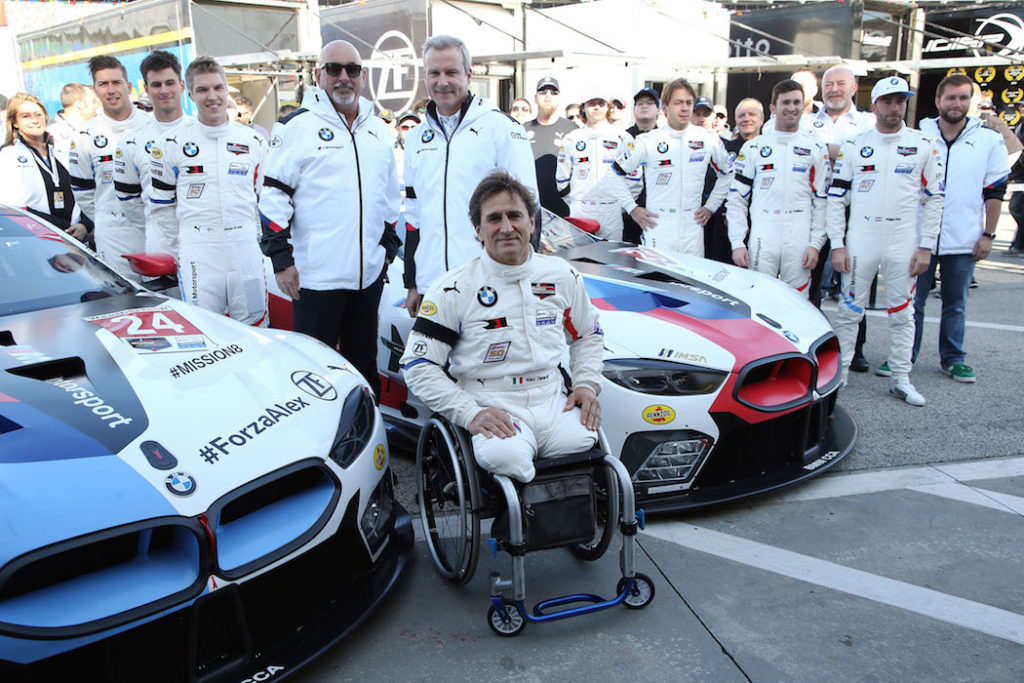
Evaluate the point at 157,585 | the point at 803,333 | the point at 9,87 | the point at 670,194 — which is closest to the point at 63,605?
the point at 157,585

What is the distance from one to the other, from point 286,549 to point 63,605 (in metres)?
0.55

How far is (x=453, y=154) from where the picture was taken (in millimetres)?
3604

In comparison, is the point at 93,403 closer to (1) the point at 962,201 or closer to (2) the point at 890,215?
(2) the point at 890,215

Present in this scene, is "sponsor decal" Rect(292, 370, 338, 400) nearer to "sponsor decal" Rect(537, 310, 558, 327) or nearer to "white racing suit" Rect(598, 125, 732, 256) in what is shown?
"sponsor decal" Rect(537, 310, 558, 327)

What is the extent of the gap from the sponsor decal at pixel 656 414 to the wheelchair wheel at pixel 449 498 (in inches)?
33.7

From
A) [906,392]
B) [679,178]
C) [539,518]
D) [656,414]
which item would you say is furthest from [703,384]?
[679,178]

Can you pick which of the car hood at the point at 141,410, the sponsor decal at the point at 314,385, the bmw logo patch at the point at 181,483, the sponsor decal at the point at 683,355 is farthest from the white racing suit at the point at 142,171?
the sponsor decal at the point at 683,355

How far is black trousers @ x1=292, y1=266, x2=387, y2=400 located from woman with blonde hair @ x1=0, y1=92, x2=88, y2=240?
8.15ft

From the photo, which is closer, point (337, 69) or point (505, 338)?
point (505, 338)

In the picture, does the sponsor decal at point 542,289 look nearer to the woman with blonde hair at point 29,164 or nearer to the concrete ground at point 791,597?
the concrete ground at point 791,597

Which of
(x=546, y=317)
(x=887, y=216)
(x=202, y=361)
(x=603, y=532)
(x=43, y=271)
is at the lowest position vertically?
(x=603, y=532)

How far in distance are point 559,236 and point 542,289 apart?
168cm

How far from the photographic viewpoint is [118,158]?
15.2 feet

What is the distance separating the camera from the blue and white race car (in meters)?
1.89
